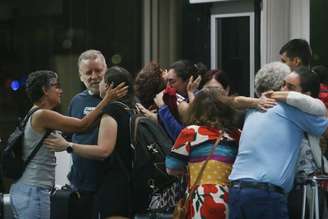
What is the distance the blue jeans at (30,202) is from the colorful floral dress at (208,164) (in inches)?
50.2

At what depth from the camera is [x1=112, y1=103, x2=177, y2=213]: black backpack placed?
6250 mm

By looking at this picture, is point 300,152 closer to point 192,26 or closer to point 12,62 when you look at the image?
point 192,26

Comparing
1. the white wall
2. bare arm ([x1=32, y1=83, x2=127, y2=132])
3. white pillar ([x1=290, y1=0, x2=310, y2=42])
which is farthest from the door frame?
bare arm ([x1=32, y1=83, x2=127, y2=132])

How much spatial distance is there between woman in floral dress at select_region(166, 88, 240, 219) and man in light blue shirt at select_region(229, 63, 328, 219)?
15 centimetres

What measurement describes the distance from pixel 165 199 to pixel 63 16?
4.87 m

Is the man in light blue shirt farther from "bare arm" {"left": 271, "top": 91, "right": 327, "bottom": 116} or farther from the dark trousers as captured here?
the dark trousers

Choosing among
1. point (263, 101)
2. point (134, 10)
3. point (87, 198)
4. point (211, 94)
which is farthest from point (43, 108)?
point (134, 10)

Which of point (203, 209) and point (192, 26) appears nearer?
point (203, 209)

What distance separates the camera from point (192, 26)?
9766 millimetres

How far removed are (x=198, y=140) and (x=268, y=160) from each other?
20.7 inches

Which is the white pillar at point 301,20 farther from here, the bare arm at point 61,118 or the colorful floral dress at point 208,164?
the colorful floral dress at point 208,164

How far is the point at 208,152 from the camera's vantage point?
17.9 ft

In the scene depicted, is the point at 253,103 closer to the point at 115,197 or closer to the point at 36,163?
the point at 115,197

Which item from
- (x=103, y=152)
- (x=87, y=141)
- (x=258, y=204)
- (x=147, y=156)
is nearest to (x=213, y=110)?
(x=258, y=204)
